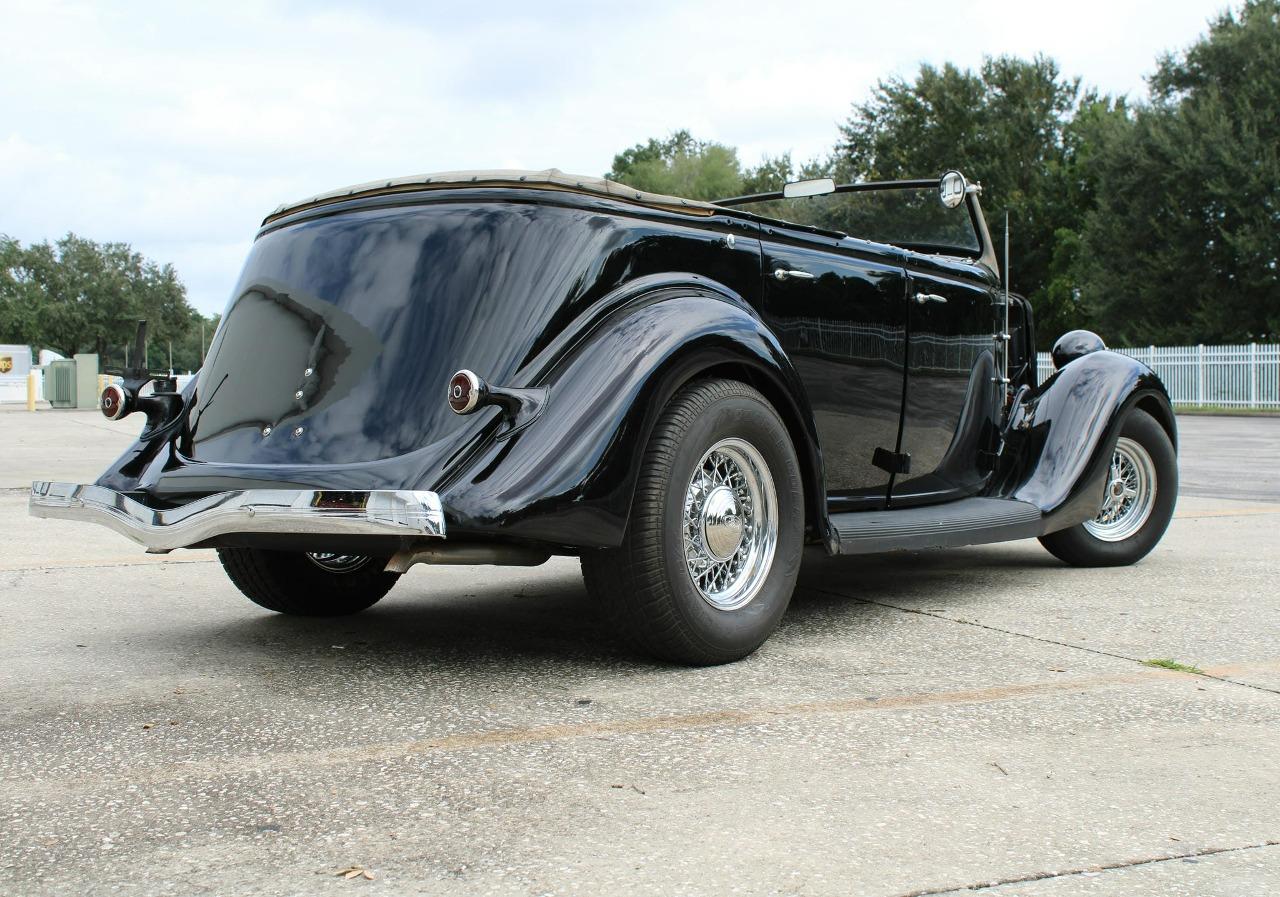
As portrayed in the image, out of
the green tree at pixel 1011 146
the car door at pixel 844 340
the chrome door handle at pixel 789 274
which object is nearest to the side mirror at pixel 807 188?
the car door at pixel 844 340

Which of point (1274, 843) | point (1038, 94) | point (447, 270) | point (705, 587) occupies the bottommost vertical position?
point (1274, 843)

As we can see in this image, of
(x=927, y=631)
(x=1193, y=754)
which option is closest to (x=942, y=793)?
(x=1193, y=754)

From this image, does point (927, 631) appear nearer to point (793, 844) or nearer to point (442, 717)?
point (442, 717)

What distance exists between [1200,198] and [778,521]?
36500 mm

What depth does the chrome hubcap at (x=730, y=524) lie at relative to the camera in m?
3.92

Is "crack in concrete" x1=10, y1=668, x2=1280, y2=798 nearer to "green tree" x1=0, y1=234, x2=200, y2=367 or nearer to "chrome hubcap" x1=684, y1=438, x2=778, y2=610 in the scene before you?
"chrome hubcap" x1=684, y1=438, x2=778, y2=610

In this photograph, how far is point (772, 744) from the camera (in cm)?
308

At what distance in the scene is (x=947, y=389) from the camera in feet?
18.1

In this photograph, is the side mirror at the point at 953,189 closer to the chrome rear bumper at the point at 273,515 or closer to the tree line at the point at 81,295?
the chrome rear bumper at the point at 273,515

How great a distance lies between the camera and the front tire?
3.64 meters

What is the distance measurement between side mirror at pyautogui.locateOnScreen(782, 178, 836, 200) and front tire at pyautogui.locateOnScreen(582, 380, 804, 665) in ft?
6.69

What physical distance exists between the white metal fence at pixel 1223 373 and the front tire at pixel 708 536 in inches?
1087

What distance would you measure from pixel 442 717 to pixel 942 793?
50.8 inches

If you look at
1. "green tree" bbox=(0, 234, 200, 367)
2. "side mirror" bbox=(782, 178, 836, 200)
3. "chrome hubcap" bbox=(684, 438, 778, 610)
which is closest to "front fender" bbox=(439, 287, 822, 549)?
"chrome hubcap" bbox=(684, 438, 778, 610)
